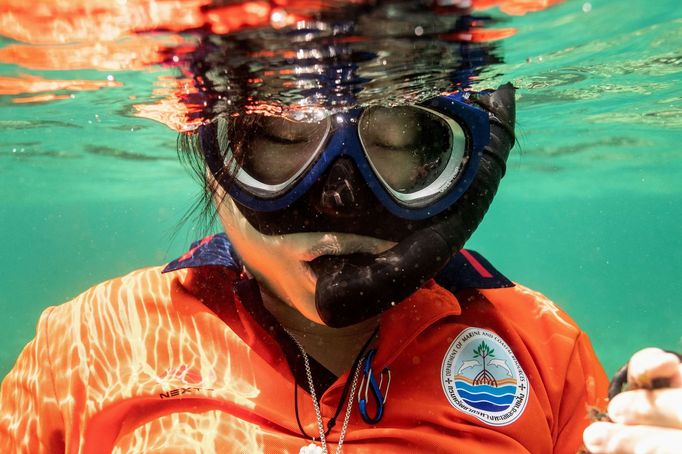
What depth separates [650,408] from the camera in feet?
4.86

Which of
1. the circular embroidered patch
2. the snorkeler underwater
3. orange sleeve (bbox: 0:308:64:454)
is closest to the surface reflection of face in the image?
the snorkeler underwater

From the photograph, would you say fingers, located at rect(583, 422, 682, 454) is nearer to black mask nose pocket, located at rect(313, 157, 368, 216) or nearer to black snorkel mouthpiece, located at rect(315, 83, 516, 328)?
black snorkel mouthpiece, located at rect(315, 83, 516, 328)

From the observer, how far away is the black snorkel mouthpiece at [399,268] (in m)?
2.32

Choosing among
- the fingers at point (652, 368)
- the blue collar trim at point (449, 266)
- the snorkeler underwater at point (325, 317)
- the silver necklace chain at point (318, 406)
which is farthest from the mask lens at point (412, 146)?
the fingers at point (652, 368)

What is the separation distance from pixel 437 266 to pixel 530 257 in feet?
320

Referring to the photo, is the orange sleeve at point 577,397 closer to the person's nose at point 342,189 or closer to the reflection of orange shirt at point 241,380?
the reflection of orange shirt at point 241,380

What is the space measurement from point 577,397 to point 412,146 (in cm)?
168

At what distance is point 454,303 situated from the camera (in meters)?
2.92

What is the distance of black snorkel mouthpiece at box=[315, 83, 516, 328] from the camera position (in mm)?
2324

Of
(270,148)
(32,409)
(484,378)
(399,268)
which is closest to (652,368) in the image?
(399,268)

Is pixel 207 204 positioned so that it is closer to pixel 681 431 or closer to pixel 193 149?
pixel 193 149

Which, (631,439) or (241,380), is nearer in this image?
(631,439)

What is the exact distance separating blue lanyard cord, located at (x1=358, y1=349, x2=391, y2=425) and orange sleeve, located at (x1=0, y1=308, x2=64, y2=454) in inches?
61.4

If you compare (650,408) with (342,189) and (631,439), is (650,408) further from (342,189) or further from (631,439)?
(342,189)
